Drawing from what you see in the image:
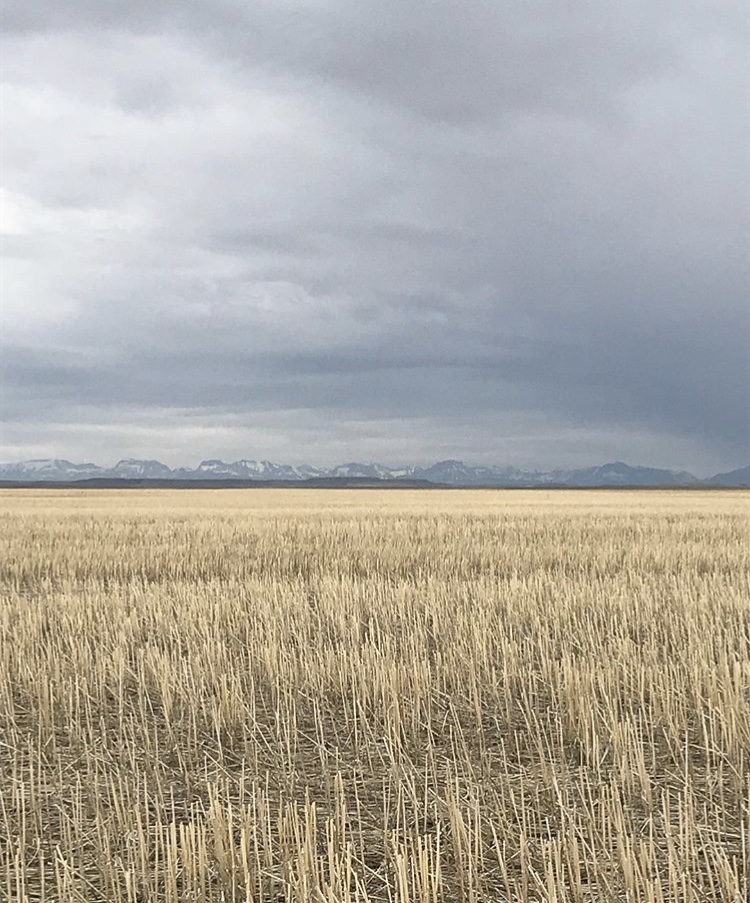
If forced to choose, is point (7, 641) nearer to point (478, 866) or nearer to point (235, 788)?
point (235, 788)

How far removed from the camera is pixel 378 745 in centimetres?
581

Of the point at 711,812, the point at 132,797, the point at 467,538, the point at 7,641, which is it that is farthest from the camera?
the point at 467,538

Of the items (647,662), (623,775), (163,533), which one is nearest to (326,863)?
(623,775)

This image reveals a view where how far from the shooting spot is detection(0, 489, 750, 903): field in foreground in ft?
12.5

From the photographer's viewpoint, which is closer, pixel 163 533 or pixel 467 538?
pixel 467 538

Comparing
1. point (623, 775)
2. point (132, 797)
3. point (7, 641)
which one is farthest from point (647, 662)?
point (7, 641)

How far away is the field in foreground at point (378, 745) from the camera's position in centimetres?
381

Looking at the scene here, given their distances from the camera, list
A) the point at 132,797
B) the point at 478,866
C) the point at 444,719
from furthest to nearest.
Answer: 1. the point at 444,719
2. the point at 132,797
3. the point at 478,866

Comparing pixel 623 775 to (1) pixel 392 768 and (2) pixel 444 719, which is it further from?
(2) pixel 444 719

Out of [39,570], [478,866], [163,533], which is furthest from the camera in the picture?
[163,533]

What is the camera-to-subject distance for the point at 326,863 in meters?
3.98

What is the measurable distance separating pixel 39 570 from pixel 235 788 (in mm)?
13026

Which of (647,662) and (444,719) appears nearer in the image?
(444,719)

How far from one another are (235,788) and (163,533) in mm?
20386
